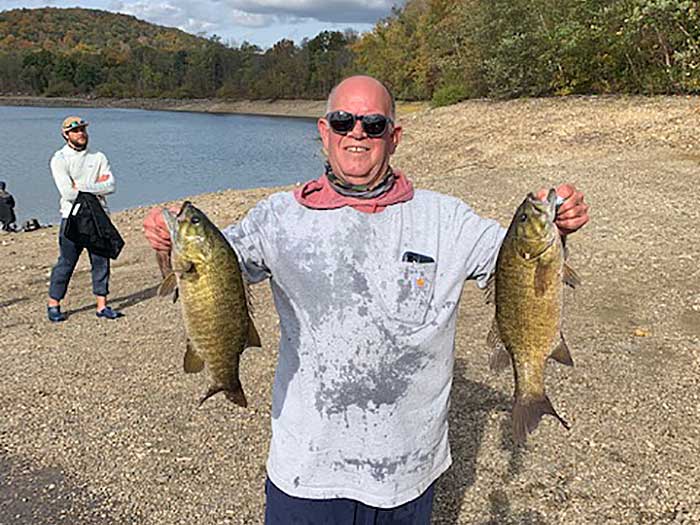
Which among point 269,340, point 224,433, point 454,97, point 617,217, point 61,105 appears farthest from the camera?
point 61,105

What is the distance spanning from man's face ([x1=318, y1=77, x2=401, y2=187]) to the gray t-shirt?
13 centimetres

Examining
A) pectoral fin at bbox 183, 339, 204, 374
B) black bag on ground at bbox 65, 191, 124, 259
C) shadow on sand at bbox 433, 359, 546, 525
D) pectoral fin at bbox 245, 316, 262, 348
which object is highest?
pectoral fin at bbox 245, 316, 262, 348

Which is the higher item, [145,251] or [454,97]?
[454,97]

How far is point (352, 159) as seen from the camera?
7.78ft

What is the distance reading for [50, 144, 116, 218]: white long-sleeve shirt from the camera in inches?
283

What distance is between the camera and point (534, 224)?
228cm

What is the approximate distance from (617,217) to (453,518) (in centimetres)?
902

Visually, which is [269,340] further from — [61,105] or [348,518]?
[61,105]

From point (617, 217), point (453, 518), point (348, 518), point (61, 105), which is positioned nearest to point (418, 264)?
point (348, 518)

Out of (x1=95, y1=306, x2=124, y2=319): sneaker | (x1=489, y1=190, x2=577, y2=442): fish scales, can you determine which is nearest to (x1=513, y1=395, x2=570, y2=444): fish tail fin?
(x1=489, y1=190, x2=577, y2=442): fish scales

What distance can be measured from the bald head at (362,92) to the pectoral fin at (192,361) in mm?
959

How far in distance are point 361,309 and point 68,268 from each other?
5982mm

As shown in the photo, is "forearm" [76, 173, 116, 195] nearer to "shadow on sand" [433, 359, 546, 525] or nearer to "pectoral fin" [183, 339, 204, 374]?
"shadow on sand" [433, 359, 546, 525]

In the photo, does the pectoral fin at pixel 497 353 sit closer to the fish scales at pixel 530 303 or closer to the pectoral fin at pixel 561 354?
the fish scales at pixel 530 303
